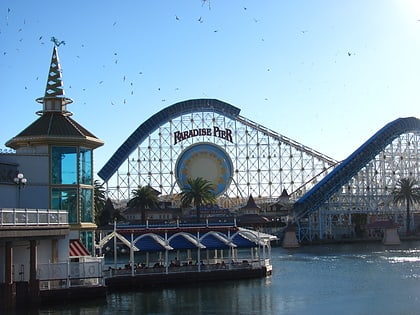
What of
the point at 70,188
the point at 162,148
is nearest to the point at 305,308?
the point at 70,188

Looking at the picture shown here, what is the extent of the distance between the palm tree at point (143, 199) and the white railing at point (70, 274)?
58.1 meters

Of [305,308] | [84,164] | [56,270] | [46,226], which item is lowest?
[305,308]

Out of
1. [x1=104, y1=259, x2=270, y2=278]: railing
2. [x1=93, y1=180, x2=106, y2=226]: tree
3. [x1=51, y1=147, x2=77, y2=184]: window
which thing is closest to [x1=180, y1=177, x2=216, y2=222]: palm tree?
[x1=93, y1=180, x2=106, y2=226]: tree

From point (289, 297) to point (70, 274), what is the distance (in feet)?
37.5

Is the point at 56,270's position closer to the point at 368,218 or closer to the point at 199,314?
the point at 199,314

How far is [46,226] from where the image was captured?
34.0m

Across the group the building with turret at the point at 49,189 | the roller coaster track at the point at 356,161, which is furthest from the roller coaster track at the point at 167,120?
the building with turret at the point at 49,189

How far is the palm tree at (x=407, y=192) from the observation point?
99.6 meters

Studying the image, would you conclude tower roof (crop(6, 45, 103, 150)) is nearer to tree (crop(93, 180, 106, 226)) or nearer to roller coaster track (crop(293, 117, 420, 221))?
tree (crop(93, 180, 106, 226))

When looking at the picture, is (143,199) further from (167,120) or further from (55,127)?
(55,127)

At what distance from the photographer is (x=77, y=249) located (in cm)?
3925

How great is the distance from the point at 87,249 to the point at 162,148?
60.1 metres

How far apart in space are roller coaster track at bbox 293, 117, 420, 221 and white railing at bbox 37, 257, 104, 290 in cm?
6306

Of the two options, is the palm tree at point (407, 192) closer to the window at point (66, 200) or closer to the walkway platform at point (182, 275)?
the walkway platform at point (182, 275)
